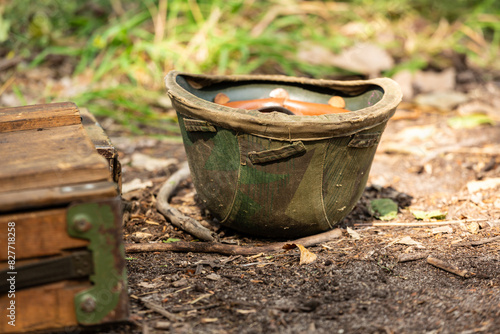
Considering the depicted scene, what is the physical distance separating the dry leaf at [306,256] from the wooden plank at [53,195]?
936 mm

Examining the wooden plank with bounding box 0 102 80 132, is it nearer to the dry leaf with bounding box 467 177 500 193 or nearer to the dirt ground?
the dirt ground

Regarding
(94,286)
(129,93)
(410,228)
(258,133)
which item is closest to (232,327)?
(94,286)

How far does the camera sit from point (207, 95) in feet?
8.77

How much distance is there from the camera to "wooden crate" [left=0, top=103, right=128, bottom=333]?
1.52 metres

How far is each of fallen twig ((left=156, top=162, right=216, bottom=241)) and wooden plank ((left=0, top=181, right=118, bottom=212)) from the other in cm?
90

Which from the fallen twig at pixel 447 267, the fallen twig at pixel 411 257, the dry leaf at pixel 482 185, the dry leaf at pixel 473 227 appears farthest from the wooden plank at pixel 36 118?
the dry leaf at pixel 482 185

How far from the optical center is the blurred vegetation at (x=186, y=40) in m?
4.58

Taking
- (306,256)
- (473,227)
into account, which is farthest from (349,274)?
(473,227)

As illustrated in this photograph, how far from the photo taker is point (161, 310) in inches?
72.4

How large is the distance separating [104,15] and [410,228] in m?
4.37

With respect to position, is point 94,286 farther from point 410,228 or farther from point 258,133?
point 410,228

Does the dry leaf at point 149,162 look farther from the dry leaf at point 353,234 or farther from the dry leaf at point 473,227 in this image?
the dry leaf at point 473,227

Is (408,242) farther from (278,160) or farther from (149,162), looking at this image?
(149,162)

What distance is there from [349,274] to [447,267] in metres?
0.39
